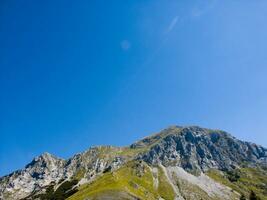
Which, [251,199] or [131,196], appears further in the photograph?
[131,196]

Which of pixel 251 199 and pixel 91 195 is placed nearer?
pixel 251 199

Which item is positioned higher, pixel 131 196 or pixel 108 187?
pixel 108 187

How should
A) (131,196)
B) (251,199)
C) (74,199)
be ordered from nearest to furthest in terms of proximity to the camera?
(251,199)
(131,196)
(74,199)

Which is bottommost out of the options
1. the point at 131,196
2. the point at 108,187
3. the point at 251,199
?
the point at 251,199

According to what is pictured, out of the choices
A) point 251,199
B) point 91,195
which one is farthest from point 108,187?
point 251,199

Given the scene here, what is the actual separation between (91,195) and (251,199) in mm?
112624

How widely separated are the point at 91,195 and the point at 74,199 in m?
20.0

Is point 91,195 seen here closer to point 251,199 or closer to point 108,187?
point 108,187

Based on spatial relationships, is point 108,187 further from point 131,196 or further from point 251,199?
point 251,199

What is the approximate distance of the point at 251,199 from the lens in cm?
9075

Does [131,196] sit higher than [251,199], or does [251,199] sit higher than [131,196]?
[131,196]

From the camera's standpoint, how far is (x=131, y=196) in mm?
176375

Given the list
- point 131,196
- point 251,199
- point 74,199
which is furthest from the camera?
point 74,199

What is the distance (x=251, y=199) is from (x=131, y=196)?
97603 mm
